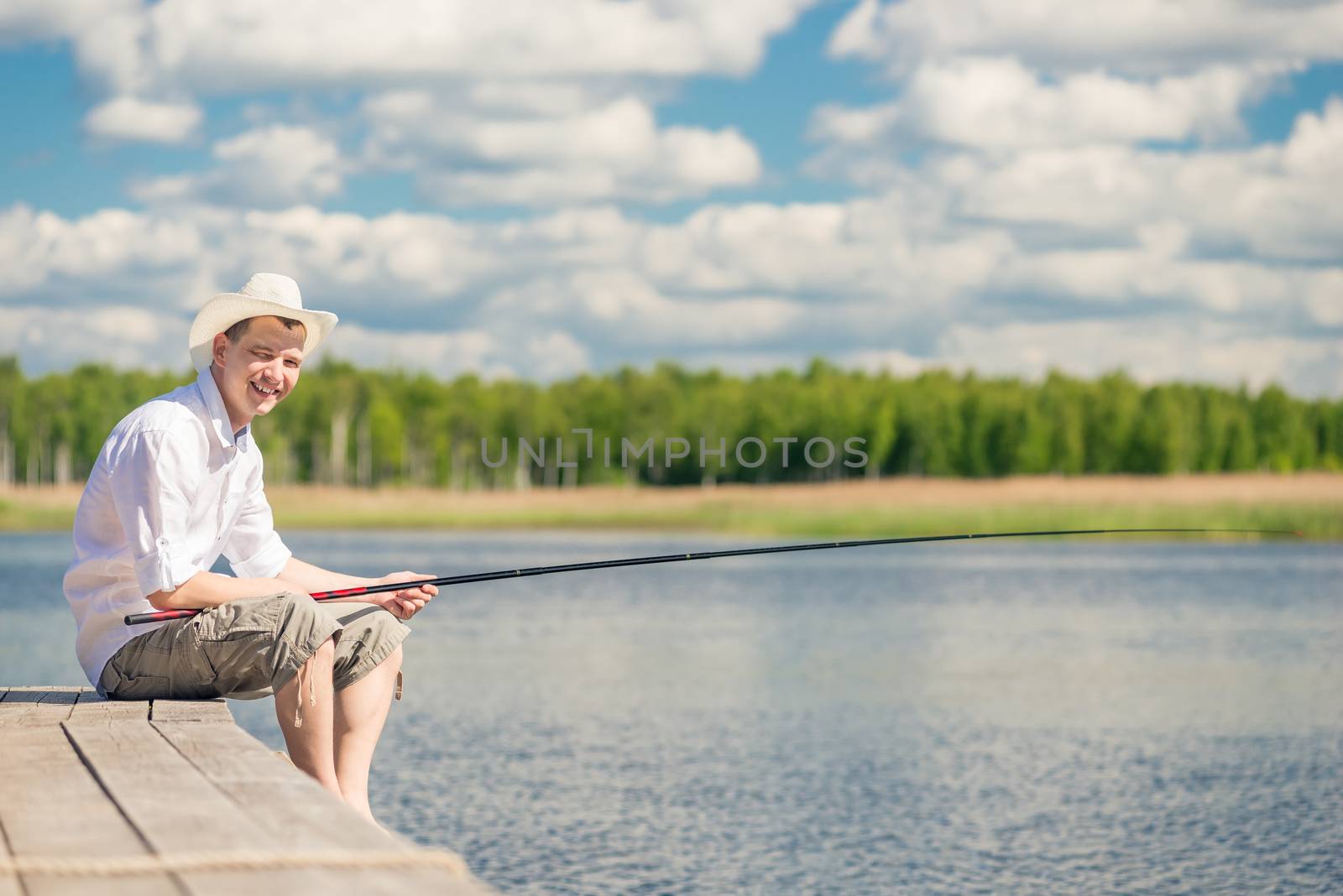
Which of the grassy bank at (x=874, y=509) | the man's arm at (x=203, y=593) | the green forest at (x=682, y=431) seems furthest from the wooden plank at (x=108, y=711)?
the green forest at (x=682, y=431)

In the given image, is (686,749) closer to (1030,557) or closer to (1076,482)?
(1030,557)

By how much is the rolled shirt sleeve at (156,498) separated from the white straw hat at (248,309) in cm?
28

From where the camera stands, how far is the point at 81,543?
3607 mm

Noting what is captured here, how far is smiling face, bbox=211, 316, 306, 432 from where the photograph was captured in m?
3.59

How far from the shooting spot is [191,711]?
3.62 m

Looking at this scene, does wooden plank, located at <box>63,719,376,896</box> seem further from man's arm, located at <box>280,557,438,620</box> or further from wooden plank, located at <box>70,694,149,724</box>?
man's arm, located at <box>280,557,438,620</box>

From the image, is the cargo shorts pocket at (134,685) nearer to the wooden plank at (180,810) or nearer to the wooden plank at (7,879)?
the wooden plank at (180,810)

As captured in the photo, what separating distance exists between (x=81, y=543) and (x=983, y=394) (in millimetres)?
68845

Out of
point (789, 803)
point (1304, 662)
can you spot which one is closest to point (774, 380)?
point (1304, 662)

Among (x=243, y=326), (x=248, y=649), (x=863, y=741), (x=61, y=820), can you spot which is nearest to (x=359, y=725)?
(x=248, y=649)

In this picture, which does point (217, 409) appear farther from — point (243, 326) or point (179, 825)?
point (179, 825)

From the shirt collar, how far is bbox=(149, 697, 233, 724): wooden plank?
2.00 ft

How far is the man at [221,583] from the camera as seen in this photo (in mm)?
3410

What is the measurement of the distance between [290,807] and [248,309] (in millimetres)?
1368
